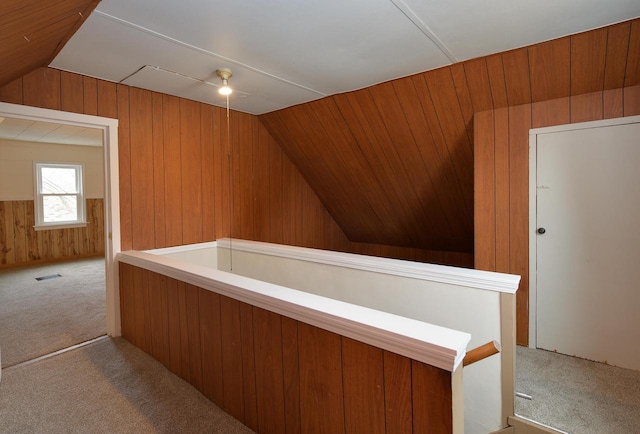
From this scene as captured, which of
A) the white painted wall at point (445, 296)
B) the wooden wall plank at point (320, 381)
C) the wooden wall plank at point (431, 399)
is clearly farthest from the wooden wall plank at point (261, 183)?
the wooden wall plank at point (431, 399)

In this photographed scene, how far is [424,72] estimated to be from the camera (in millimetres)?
2553

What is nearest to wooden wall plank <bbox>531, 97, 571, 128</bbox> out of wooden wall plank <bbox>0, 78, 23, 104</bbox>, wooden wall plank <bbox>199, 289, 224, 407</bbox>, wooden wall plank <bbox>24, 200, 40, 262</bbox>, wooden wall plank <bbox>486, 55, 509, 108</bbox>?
wooden wall plank <bbox>486, 55, 509, 108</bbox>

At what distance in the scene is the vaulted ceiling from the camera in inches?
67.9

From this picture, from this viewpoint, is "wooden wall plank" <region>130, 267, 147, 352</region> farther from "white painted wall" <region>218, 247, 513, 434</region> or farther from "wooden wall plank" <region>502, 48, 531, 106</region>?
"wooden wall plank" <region>502, 48, 531, 106</region>

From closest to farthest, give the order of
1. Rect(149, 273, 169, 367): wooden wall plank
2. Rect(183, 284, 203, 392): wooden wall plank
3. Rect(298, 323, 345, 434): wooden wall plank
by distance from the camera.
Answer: Rect(298, 323, 345, 434): wooden wall plank → Rect(183, 284, 203, 392): wooden wall plank → Rect(149, 273, 169, 367): wooden wall plank

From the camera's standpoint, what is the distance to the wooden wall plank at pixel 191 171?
3162 millimetres

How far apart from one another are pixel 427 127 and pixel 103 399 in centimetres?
307

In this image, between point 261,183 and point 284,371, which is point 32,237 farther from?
point 284,371

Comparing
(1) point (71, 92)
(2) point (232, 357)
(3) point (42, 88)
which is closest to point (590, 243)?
(2) point (232, 357)

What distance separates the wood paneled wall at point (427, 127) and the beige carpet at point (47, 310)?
2747 millimetres

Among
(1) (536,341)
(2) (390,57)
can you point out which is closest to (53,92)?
(2) (390,57)

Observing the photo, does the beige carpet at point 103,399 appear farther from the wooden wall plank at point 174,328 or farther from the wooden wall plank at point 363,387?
the wooden wall plank at point 363,387

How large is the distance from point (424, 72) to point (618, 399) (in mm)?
2486

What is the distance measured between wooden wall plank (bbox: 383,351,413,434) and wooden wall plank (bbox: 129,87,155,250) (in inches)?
100.0
